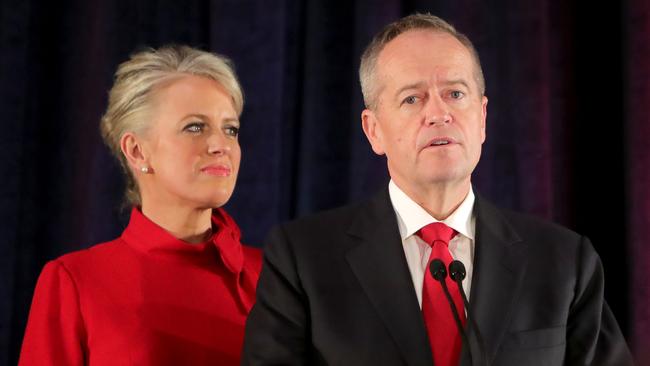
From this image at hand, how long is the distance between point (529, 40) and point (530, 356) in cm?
116

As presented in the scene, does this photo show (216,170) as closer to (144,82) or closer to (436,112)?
(144,82)

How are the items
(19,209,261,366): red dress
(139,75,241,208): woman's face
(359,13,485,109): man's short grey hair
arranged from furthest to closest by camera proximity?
(139,75,241,208): woman's face, (19,209,261,366): red dress, (359,13,485,109): man's short grey hair

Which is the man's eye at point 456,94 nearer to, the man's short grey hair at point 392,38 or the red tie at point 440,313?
the man's short grey hair at point 392,38

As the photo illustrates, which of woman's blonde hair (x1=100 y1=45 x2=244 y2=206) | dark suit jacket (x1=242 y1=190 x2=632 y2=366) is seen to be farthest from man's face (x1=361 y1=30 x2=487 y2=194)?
woman's blonde hair (x1=100 y1=45 x2=244 y2=206)

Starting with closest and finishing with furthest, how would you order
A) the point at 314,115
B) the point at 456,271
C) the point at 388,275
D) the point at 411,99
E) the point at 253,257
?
the point at 456,271
the point at 388,275
the point at 411,99
the point at 253,257
the point at 314,115

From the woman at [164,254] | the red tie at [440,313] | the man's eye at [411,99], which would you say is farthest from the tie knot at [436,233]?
the woman at [164,254]

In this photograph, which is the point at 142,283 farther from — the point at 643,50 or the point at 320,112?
the point at 643,50

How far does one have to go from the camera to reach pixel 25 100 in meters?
2.50

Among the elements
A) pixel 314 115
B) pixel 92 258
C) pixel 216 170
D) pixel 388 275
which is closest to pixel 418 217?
pixel 388 275

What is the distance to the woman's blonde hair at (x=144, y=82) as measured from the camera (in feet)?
6.70

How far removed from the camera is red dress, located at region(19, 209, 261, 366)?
1.85 metres

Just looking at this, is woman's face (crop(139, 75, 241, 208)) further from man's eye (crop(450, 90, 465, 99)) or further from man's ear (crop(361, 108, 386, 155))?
man's eye (crop(450, 90, 465, 99))

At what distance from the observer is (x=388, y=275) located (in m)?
1.47

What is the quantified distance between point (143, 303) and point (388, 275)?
67 cm
